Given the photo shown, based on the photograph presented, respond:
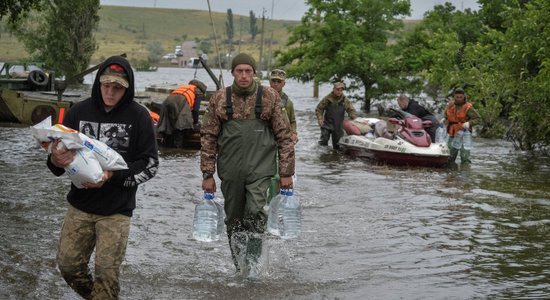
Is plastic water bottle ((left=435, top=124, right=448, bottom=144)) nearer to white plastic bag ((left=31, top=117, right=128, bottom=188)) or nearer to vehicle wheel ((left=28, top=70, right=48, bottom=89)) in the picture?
white plastic bag ((left=31, top=117, right=128, bottom=188))

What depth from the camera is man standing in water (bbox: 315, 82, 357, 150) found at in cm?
1909

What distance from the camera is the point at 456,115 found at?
57.6 feet

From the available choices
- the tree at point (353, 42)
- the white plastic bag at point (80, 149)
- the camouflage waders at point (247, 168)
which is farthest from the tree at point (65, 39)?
the white plastic bag at point (80, 149)

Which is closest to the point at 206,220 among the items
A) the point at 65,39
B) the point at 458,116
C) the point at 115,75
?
the point at 115,75

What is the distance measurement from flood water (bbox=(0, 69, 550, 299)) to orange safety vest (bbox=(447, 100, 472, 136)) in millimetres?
1539

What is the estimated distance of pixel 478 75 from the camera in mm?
26531

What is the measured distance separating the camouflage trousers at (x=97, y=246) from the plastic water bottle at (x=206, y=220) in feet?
5.50

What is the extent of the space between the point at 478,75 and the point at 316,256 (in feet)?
61.0

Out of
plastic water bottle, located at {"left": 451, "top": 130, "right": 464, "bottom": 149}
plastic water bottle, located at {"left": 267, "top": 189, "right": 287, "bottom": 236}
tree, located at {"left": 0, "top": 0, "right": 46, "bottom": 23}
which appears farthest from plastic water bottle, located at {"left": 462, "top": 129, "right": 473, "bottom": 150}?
plastic water bottle, located at {"left": 267, "top": 189, "right": 287, "bottom": 236}

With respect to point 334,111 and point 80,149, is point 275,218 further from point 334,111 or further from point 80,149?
point 334,111

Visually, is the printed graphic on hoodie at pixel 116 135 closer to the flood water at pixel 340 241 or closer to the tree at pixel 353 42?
the flood water at pixel 340 241

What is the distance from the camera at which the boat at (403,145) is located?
56.4ft

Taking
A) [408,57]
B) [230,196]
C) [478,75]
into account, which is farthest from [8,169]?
[408,57]

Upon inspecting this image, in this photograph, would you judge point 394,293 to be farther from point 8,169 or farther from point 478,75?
point 478,75
